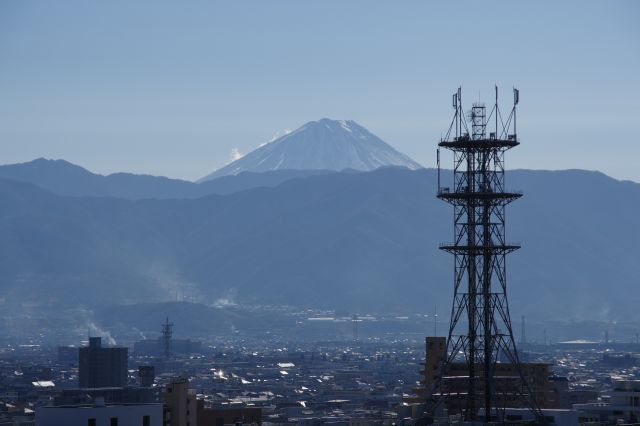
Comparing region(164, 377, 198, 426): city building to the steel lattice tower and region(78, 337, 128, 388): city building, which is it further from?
region(78, 337, 128, 388): city building

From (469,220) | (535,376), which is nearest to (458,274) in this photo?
(469,220)

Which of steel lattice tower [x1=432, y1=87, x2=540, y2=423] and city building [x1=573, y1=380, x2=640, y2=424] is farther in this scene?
city building [x1=573, y1=380, x2=640, y2=424]

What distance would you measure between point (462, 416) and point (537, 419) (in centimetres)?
229

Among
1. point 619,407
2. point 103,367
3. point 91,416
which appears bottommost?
point 91,416

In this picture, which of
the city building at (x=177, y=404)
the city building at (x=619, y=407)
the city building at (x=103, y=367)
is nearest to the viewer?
the city building at (x=177, y=404)

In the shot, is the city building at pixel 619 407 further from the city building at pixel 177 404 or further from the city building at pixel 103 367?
the city building at pixel 103 367

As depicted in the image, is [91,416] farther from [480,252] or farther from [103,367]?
[103,367]

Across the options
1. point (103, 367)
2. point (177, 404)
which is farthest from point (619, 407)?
point (103, 367)

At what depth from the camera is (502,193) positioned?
45250 mm

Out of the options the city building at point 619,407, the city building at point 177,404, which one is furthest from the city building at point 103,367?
the city building at point 177,404

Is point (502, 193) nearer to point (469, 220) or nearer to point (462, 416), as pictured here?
point (469, 220)

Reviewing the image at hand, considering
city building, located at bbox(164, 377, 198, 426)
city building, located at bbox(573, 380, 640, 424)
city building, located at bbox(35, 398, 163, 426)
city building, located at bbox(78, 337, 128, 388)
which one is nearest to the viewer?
city building, located at bbox(35, 398, 163, 426)

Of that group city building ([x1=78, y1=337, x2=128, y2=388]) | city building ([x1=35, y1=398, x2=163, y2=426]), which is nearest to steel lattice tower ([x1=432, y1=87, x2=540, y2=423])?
city building ([x1=35, y1=398, x2=163, y2=426])

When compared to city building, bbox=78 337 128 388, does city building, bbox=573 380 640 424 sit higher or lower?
lower
